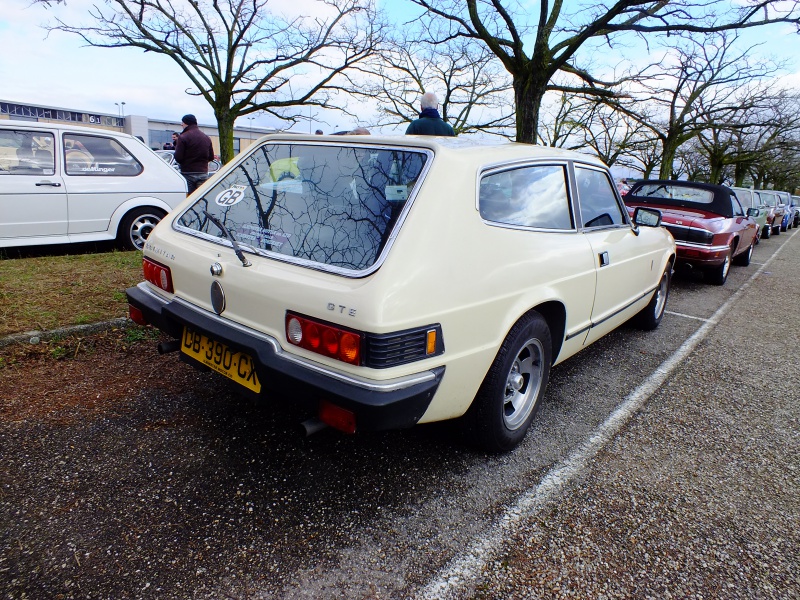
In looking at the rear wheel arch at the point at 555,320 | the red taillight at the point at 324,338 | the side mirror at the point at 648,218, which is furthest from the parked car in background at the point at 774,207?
the red taillight at the point at 324,338

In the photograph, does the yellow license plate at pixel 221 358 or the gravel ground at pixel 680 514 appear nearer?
the gravel ground at pixel 680 514

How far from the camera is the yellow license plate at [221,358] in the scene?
7.05ft

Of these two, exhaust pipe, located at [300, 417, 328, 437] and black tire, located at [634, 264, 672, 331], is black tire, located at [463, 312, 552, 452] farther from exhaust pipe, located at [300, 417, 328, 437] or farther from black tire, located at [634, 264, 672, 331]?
black tire, located at [634, 264, 672, 331]

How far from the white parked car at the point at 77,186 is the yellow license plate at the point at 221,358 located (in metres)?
4.47

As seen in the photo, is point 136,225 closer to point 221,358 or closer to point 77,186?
point 77,186

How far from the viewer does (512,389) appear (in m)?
2.63

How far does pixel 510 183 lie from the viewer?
2.58 metres

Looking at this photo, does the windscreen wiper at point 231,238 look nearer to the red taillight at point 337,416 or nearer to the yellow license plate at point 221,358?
the yellow license plate at point 221,358

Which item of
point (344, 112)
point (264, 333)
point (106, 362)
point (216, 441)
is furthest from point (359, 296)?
point (344, 112)

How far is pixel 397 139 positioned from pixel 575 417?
196 centimetres

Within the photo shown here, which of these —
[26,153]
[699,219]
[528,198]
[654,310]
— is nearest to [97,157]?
[26,153]

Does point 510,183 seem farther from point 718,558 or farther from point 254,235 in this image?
point 718,558

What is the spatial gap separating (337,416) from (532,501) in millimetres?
1021

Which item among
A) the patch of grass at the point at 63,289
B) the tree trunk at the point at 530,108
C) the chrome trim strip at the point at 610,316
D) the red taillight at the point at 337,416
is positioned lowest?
the patch of grass at the point at 63,289
